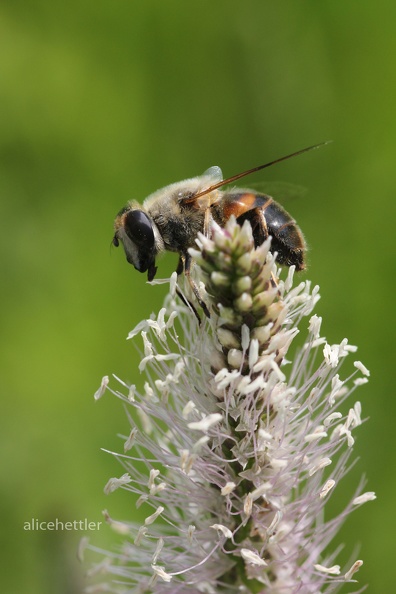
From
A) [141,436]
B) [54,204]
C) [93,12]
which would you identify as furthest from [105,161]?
[141,436]

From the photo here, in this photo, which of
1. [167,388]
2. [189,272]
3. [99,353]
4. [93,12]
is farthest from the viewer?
[93,12]

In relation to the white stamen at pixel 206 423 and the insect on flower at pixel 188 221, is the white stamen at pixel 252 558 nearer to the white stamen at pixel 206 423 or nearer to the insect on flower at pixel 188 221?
the white stamen at pixel 206 423

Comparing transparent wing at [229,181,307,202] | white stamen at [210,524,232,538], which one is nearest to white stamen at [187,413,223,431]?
white stamen at [210,524,232,538]

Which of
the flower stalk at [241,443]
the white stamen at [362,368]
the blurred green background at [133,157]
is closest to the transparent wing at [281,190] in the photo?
the flower stalk at [241,443]

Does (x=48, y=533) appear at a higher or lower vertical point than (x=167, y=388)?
lower

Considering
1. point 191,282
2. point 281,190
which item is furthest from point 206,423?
point 281,190

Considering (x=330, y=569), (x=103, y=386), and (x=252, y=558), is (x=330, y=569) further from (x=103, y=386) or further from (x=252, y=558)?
(x=103, y=386)

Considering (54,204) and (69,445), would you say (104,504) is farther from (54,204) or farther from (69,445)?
(54,204)
